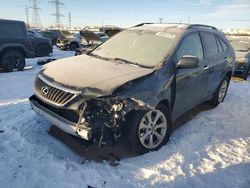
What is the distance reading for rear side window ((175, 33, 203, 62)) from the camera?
4.41 metres

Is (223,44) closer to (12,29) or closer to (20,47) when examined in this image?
(20,47)

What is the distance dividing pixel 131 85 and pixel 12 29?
8.59 meters

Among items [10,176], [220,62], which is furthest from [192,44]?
[10,176]

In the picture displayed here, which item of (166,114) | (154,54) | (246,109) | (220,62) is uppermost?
(154,54)

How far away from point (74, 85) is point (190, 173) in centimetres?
188

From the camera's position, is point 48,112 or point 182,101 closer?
point 48,112

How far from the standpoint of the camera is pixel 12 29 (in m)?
10.5

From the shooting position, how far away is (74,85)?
3.47 m

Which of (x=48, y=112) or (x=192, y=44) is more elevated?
(x=192, y=44)

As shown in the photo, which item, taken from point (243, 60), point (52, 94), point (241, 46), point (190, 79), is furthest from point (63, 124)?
point (241, 46)

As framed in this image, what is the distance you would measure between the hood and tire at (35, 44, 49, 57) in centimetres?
1162

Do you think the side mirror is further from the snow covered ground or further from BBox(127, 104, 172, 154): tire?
the snow covered ground

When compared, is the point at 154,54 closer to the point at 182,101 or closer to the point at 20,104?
the point at 182,101

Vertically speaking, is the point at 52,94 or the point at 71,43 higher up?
the point at 52,94
